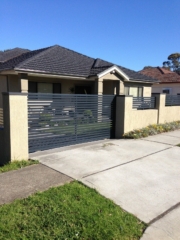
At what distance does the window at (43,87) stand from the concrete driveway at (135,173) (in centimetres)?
725

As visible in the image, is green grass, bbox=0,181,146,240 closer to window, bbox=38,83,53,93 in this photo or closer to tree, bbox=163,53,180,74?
window, bbox=38,83,53,93

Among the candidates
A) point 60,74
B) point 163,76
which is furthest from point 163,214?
point 163,76

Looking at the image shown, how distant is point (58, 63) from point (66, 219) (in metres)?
12.0

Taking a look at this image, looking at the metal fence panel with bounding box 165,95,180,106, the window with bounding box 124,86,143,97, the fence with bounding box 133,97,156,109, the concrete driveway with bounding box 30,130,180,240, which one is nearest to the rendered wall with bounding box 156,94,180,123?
the metal fence panel with bounding box 165,95,180,106

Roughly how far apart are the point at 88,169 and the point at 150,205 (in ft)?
6.57

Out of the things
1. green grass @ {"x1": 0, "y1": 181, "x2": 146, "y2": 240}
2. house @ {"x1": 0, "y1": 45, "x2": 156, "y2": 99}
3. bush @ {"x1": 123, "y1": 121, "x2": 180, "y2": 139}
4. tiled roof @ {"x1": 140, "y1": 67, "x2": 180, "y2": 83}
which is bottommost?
green grass @ {"x1": 0, "y1": 181, "x2": 146, "y2": 240}

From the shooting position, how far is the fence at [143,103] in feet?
34.0

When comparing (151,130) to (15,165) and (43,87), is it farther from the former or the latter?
(43,87)

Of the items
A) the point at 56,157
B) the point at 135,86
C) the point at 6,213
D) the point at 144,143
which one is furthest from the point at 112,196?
the point at 135,86

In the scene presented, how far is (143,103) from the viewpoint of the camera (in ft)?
35.8

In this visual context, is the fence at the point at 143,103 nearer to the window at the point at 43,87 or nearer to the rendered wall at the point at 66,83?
the rendered wall at the point at 66,83

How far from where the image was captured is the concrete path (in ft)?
13.0

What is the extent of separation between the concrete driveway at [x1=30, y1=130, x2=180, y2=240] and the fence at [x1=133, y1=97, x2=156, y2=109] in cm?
261

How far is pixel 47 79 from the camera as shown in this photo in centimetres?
1411
